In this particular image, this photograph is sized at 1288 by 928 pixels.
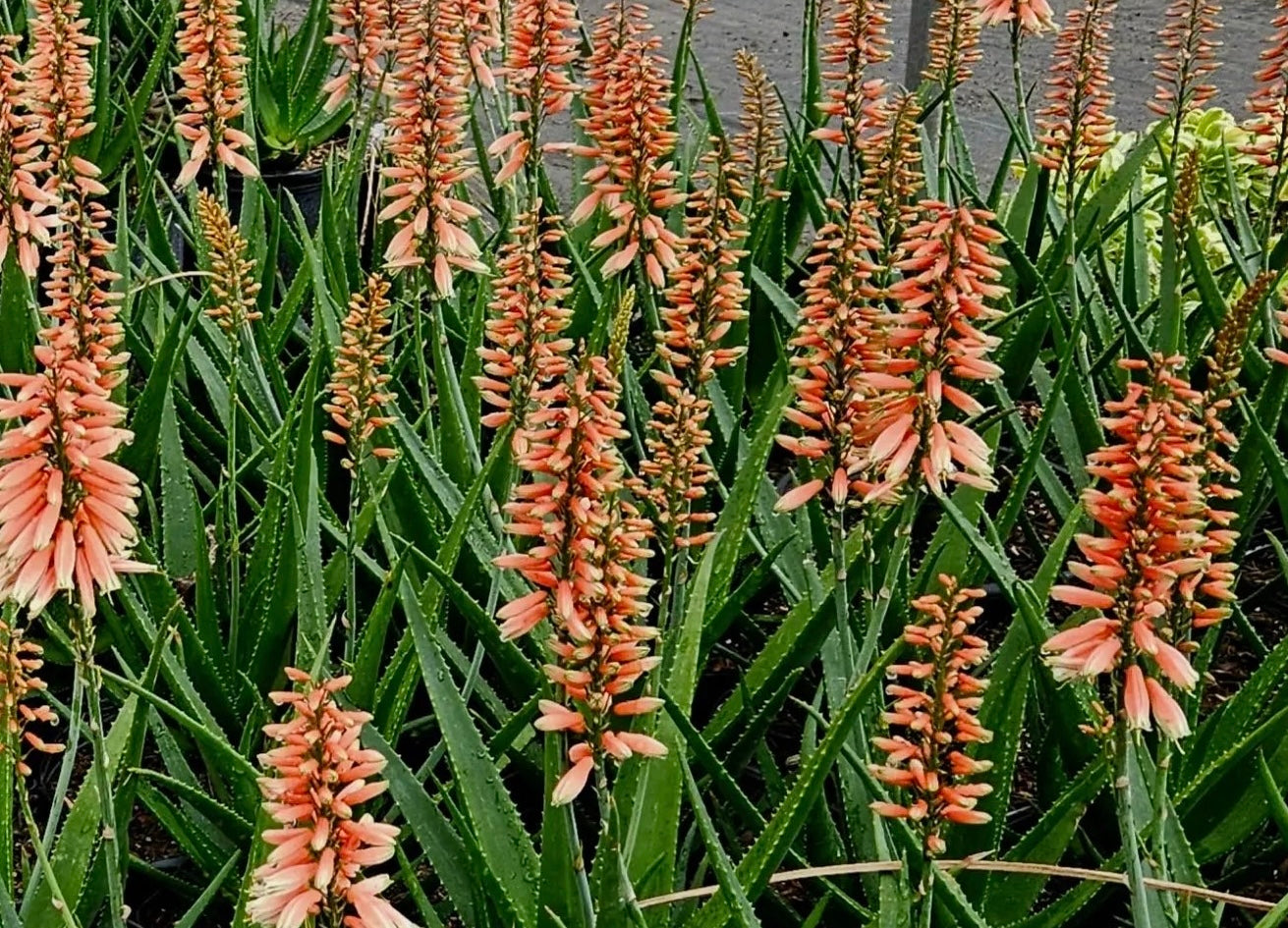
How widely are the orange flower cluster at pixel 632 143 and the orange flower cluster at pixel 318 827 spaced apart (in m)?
1.08

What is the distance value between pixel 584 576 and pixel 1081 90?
1.62m

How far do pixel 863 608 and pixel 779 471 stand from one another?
2.72ft

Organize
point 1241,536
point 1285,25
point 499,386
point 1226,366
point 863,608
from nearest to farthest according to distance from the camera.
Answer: point 1226,366
point 499,386
point 863,608
point 1241,536
point 1285,25

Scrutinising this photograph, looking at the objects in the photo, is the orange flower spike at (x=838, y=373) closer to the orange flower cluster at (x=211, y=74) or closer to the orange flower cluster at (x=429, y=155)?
the orange flower cluster at (x=429, y=155)

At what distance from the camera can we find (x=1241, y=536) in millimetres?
2260

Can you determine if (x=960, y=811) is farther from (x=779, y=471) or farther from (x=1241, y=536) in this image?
(x=779, y=471)

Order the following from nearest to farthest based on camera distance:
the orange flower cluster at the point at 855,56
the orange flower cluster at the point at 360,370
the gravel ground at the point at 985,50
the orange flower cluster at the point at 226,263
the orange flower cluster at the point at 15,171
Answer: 1. the orange flower cluster at the point at 360,370
2. the orange flower cluster at the point at 226,263
3. the orange flower cluster at the point at 15,171
4. the orange flower cluster at the point at 855,56
5. the gravel ground at the point at 985,50

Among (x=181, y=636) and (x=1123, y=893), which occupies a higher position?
(x=181, y=636)

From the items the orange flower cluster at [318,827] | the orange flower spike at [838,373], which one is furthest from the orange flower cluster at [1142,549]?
the orange flower cluster at [318,827]

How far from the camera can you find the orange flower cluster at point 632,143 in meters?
1.91

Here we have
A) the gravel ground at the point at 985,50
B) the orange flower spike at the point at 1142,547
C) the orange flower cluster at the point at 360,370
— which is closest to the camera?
the orange flower spike at the point at 1142,547

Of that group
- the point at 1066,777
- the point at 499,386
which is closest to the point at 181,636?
the point at 499,386

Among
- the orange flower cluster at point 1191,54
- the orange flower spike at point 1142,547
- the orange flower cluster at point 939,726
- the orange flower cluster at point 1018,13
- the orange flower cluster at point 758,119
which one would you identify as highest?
the orange flower cluster at point 1018,13

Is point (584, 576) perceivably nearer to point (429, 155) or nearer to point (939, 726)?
point (939, 726)
